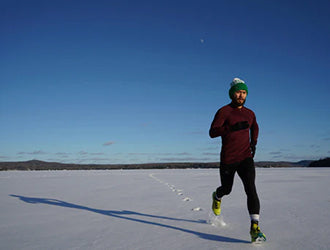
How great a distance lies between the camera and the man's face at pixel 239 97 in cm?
309

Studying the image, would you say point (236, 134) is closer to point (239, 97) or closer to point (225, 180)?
point (239, 97)

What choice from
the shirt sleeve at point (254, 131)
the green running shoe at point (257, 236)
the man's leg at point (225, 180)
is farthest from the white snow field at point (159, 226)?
the shirt sleeve at point (254, 131)

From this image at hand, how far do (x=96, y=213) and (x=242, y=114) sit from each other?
103 inches

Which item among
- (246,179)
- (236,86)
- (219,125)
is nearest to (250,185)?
(246,179)

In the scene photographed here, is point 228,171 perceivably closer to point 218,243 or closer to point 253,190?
point 253,190

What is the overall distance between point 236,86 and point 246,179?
1.02m

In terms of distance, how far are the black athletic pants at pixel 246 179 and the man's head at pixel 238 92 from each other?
2.13ft

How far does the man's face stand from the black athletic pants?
64 centimetres

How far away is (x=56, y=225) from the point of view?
11.1 feet

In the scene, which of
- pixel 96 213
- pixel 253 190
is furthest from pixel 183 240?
pixel 96 213

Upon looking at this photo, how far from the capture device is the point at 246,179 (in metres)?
2.93

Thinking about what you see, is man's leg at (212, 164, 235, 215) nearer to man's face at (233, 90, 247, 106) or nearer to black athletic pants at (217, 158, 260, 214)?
black athletic pants at (217, 158, 260, 214)

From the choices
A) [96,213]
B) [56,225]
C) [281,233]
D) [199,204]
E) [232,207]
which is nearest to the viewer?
[281,233]

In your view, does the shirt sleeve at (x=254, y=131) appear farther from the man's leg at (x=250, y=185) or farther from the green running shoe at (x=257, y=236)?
the green running shoe at (x=257, y=236)
